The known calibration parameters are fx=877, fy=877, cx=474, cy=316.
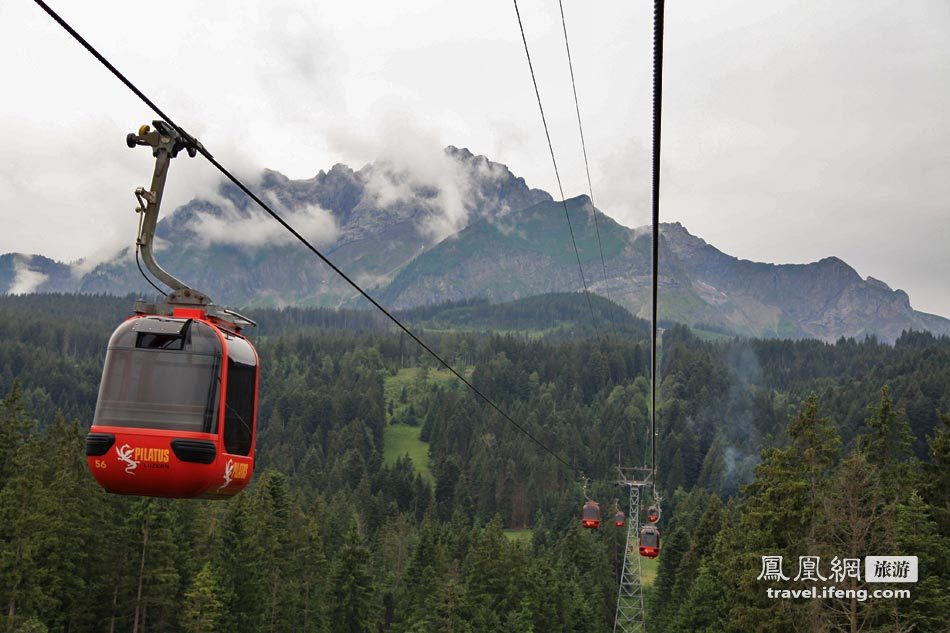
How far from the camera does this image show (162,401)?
1302 cm

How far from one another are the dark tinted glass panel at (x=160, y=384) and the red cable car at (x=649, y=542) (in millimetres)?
42841

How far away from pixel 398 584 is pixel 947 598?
2604 inches

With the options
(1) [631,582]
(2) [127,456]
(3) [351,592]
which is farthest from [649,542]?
(2) [127,456]

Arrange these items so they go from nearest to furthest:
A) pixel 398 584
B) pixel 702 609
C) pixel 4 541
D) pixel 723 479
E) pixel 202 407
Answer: pixel 202 407 → pixel 4 541 → pixel 702 609 → pixel 398 584 → pixel 723 479

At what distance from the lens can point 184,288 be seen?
14328 millimetres

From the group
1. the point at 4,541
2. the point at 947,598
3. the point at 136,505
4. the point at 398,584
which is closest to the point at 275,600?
the point at 136,505

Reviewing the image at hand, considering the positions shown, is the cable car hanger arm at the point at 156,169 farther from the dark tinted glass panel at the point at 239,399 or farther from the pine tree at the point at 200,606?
the pine tree at the point at 200,606

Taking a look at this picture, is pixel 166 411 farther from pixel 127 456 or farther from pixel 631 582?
pixel 631 582

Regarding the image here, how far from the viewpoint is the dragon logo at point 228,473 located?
13.6m

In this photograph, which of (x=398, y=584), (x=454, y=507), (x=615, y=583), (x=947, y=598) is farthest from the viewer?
(x=454, y=507)

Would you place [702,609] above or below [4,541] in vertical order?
below

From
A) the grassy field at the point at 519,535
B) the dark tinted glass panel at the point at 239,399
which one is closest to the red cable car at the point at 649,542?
Result: the dark tinted glass panel at the point at 239,399

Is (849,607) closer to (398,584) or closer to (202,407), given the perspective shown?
(202,407)

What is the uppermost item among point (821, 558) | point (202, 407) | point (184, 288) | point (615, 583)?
point (184, 288)
